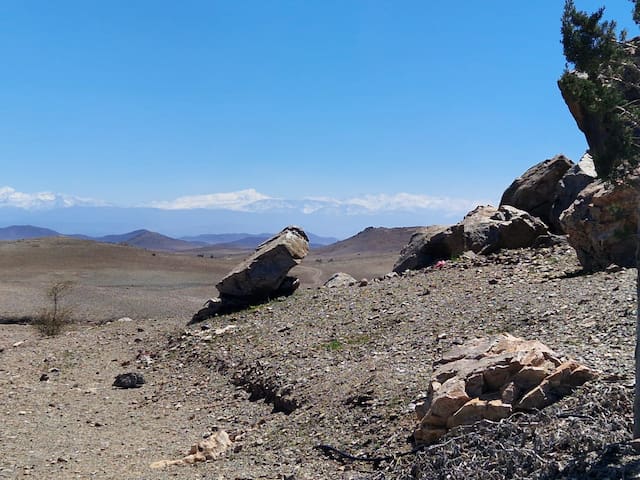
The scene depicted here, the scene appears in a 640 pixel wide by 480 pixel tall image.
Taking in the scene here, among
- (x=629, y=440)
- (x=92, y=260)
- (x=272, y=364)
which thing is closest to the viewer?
(x=629, y=440)

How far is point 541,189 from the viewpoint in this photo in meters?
21.5

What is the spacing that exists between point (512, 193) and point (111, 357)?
1363 centimetres

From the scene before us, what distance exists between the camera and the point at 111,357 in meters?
17.1

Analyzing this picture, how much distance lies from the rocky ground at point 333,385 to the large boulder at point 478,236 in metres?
1.17

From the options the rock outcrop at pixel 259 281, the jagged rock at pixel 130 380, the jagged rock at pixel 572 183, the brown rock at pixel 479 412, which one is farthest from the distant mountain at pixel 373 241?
the brown rock at pixel 479 412

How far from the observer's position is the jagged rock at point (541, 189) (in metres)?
21.0

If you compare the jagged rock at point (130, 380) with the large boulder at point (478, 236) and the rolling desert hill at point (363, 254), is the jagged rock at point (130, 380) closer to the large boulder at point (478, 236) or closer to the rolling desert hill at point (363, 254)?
the large boulder at point (478, 236)

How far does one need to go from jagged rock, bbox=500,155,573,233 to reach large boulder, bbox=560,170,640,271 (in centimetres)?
517

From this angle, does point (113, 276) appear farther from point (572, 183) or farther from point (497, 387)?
point (497, 387)

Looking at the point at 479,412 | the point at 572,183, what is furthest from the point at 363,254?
the point at 479,412

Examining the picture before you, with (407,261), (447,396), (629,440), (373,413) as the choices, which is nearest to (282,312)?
(407,261)

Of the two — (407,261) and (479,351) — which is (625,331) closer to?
(479,351)

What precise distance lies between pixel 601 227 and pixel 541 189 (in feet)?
23.1

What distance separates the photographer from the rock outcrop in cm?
1905
